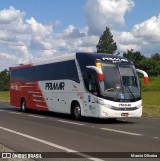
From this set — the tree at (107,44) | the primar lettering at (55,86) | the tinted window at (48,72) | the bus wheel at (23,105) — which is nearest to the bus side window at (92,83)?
the tinted window at (48,72)

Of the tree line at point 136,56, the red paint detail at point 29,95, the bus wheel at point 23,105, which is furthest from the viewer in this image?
the tree line at point 136,56

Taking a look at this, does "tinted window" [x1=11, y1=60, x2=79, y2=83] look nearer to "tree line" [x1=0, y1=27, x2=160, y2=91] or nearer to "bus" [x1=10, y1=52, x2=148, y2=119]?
"bus" [x1=10, y1=52, x2=148, y2=119]

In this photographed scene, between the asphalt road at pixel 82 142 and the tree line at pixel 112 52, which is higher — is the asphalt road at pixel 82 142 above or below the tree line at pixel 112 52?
below

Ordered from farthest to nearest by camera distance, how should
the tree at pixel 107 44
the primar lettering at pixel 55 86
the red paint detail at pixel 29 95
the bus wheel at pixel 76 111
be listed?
the tree at pixel 107 44
the red paint detail at pixel 29 95
the primar lettering at pixel 55 86
the bus wheel at pixel 76 111

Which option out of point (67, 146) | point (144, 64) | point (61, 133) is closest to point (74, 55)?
point (61, 133)

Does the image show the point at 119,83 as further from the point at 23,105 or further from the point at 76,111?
the point at 23,105

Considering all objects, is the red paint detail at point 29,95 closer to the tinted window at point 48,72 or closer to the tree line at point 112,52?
the tinted window at point 48,72

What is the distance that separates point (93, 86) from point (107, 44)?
131 meters

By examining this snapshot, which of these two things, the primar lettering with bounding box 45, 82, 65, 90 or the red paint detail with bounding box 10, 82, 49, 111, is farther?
the red paint detail with bounding box 10, 82, 49, 111

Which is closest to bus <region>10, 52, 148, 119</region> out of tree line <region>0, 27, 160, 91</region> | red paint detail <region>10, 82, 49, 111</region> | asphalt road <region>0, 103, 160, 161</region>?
red paint detail <region>10, 82, 49, 111</region>

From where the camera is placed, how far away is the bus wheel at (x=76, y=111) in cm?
2164

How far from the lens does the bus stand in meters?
19.6

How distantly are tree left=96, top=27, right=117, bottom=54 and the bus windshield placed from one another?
12873cm

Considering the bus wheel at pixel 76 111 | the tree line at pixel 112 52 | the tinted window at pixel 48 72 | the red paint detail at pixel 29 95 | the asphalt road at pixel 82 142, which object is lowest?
the asphalt road at pixel 82 142
